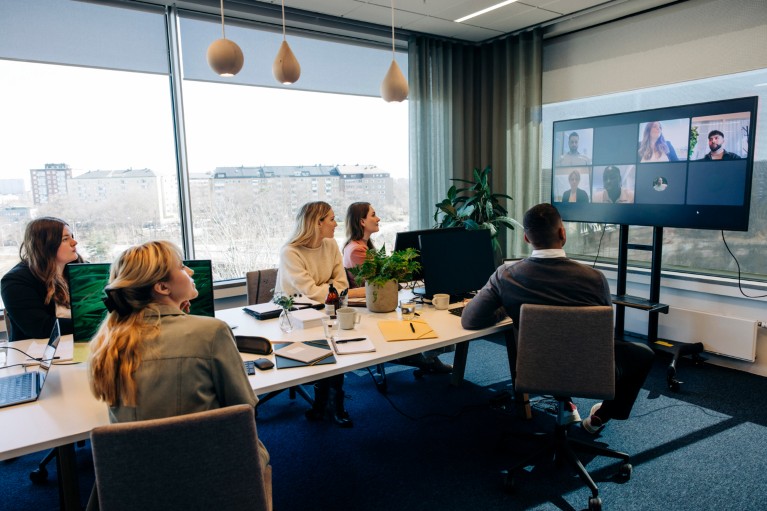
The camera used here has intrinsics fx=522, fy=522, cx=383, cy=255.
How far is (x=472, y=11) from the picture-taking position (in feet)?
14.1

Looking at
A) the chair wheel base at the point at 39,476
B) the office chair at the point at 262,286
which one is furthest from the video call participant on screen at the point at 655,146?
the chair wheel base at the point at 39,476

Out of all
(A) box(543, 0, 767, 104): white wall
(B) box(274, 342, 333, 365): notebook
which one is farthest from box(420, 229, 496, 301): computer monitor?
(A) box(543, 0, 767, 104): white wall

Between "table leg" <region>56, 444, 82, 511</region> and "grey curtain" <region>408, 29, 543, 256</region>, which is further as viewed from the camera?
"grey curtain" <region>408, 29, 543, 256</region>

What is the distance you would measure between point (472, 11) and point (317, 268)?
2.59m

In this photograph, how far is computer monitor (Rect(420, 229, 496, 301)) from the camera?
114 inches

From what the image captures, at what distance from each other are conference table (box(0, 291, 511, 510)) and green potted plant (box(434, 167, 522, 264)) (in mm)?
2063

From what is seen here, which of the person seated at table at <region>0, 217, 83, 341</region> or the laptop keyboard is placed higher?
the person seated at table at <region>0, 217, 83, 341</region>

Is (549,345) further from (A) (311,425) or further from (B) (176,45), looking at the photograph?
(B) (176,45)

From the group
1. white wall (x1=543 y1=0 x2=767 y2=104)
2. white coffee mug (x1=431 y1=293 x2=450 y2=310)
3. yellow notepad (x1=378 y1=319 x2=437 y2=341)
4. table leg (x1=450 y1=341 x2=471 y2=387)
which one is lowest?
table leg (x1=450 y1=341 x2=471 y2=387)

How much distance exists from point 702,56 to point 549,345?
9.91 feet

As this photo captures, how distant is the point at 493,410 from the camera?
10.5 ft

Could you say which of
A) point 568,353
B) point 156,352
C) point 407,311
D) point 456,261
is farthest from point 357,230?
point 156,352

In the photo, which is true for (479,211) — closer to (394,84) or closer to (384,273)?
(394,84)

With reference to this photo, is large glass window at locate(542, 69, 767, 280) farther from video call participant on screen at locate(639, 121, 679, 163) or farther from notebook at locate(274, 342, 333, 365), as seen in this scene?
notebook at locate(274, 342, 333, 365)
